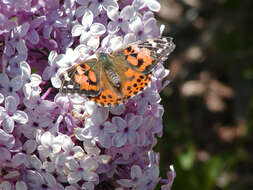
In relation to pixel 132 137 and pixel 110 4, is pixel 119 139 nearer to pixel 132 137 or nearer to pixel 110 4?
pixel 132 137

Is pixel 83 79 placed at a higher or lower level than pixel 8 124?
higher

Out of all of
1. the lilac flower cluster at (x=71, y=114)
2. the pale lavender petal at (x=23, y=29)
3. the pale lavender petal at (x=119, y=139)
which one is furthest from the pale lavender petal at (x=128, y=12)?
the pale lavender petal at (x=119, y=139)

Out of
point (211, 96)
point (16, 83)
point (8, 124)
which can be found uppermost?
point (16, 83)

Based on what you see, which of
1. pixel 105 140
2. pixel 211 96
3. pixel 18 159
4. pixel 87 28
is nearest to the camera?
pixel 105 140

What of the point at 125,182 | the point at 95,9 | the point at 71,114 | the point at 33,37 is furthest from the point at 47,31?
the point at 125,182

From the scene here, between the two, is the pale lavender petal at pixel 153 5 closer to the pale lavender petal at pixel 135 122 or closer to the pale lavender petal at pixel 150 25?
the pale lavender petal at pixel 150 25

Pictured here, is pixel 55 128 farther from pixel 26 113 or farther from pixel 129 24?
pixel 129 24

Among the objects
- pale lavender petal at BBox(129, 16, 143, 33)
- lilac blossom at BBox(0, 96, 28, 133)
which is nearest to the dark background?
pale lavender petal at BBox(129, 16, 143, 33)

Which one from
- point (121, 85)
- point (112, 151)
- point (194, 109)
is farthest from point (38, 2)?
point (194, 109)
